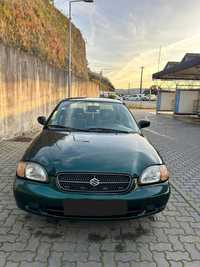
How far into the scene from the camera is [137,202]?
2738mm

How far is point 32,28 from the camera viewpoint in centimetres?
1153

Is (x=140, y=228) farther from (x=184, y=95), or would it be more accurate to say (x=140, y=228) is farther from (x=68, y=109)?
(x=184, y=95)

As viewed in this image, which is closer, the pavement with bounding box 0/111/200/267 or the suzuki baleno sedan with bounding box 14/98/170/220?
the pavement with bounding box 0/111/200/267

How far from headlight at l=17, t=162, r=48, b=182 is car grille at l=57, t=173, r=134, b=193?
0.68 ft

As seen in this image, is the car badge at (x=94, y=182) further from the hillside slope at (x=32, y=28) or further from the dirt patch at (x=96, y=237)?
the hillside slope at (x=32, y=28)

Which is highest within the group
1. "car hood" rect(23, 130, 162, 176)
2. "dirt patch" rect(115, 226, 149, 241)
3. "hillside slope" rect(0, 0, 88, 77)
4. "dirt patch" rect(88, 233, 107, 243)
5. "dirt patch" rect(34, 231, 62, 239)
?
"hillside slope" rect(0, 0, 88, 77)

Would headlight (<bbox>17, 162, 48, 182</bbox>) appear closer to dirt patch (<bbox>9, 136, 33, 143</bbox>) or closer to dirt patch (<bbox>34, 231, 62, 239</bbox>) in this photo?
dirt patch (<bbox>34, 231, 62, 239</bbox>)

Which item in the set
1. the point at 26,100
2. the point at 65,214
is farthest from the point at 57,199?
the point at 26,100

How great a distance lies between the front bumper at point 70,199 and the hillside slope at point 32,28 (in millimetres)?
6037

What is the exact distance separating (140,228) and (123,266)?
765mm

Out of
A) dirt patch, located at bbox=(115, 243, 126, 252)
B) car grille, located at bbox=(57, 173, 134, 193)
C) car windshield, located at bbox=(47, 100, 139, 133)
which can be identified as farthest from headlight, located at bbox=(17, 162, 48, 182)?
car windshield, located at bbox=(47, 100, 139, 133)

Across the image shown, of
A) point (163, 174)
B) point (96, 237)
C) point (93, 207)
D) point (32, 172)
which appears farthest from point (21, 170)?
point (163, 174)

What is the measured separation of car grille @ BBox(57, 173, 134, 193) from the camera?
272 cm

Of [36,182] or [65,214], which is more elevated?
[36,182]
